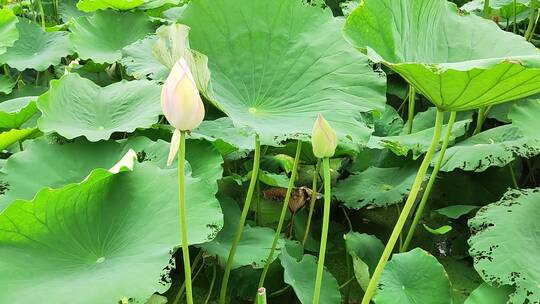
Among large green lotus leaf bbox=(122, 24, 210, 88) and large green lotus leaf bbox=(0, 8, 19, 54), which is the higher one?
large green lotus leaf bbox=(122, 24, 210, 88)

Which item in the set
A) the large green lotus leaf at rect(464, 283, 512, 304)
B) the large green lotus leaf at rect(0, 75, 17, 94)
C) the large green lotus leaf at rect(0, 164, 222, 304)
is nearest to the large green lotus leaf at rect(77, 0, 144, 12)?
the large green lotus leaf at rect(0, 75, 17, 94)

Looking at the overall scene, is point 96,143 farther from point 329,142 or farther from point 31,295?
point 329,142

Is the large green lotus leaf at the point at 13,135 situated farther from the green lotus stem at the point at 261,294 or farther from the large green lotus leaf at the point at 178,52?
the green lotus stem at the point at 261,294

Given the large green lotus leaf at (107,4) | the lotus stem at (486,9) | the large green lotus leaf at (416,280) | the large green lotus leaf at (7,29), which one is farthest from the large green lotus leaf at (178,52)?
the lotus stem at (486,9)

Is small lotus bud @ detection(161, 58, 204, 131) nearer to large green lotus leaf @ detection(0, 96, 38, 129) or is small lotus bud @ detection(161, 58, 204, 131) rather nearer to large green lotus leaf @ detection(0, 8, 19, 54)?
large green lotus leaf @ detection(0, 96, 38, 129)

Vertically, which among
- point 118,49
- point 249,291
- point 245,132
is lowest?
point 249,291

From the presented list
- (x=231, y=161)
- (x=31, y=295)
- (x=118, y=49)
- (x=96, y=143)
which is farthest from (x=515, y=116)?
(x=118, y=49)


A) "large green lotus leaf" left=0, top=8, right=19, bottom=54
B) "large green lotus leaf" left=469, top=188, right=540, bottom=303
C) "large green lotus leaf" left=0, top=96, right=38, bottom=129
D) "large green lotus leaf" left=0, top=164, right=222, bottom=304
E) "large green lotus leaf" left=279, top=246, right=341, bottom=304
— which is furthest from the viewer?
"large green lotus leaf" left=0, top=8, right=19, bottom=54
